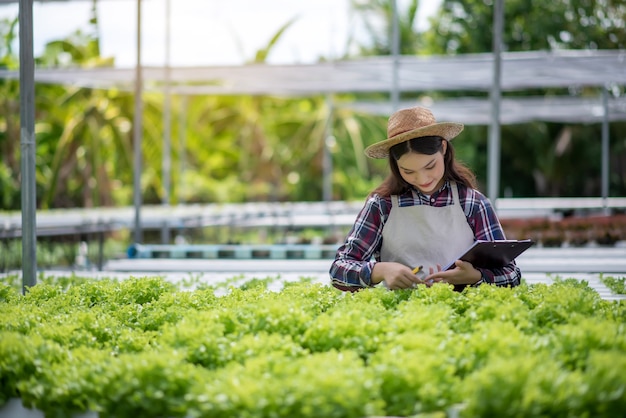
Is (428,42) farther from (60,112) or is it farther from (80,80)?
(80,80)

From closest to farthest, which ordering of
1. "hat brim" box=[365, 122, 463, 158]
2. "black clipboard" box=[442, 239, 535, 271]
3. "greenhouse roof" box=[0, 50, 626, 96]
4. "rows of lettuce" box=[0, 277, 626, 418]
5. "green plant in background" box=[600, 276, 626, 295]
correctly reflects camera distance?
"rows of lettuce" box=[0, 277, 626, 418], "black clipboard" box=[442, 239, 535, 271], "hat brim" box=[365, 122, 463, 158], "green plant in background" box=[600, 276, 626, 295], "greenhouse roof" box=[0, 50, 626, 96]

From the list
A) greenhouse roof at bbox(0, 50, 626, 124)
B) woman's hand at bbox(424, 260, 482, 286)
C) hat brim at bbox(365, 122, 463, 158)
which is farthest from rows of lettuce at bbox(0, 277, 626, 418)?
greenhouse roof at bbox(0, 50, 626, 124)

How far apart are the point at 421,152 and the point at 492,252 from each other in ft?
1.80

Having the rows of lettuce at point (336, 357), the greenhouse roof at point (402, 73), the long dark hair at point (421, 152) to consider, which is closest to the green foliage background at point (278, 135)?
the greenhouse roof at point (402, 73)

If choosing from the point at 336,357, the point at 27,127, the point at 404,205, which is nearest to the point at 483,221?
the point at 404,205

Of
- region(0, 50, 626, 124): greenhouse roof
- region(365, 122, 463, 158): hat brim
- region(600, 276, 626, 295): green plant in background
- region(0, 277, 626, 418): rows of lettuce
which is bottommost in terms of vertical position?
region(600, 276, 626, 295): green plant in background

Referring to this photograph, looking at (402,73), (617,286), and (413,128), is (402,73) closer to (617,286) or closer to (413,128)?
(617,286)

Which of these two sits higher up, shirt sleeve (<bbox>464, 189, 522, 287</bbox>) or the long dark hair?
the long dark hair

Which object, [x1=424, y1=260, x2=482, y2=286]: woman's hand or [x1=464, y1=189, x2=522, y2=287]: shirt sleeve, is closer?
[x1=424, y1=260, x2=482, y2=286]: woman's hand

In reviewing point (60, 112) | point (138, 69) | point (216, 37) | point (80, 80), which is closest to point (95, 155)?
point (60, 112)

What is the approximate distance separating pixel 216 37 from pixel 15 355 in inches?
866

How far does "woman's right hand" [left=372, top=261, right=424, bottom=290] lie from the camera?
12.2 ft

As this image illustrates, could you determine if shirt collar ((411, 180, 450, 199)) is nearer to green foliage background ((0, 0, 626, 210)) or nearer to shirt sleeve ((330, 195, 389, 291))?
shirt sleeve ((330, 195, 389, 291))

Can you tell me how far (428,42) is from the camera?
93.6 feet
